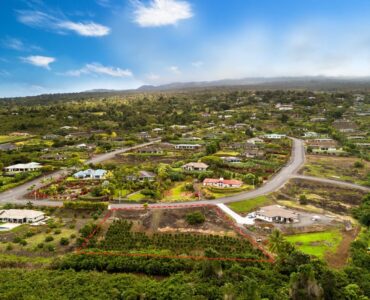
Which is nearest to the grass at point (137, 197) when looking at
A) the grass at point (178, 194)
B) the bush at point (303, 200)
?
the grass at point (178, 194)

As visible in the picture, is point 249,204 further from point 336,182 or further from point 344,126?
point 344,126

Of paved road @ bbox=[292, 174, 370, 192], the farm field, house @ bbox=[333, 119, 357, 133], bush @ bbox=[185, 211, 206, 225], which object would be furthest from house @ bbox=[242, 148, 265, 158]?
house @ bbox=[333, 119, 357, 133]

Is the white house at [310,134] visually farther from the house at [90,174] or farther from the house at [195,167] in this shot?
the house at [90,174]

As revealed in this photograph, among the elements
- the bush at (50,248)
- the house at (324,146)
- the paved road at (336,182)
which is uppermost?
the bush at (50,248)

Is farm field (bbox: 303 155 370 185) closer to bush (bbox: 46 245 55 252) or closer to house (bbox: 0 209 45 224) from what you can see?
house (bbox: 0 209 45 224)

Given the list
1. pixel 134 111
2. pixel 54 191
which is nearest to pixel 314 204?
pixel 54 191

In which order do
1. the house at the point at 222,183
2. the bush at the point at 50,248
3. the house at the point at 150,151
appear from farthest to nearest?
the house at the point at 150,151, the house at the point at 222,183, the bush at the point at 50,248

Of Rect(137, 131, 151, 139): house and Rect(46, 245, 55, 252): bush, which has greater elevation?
Rect(46, 245, 55, 252): bush
